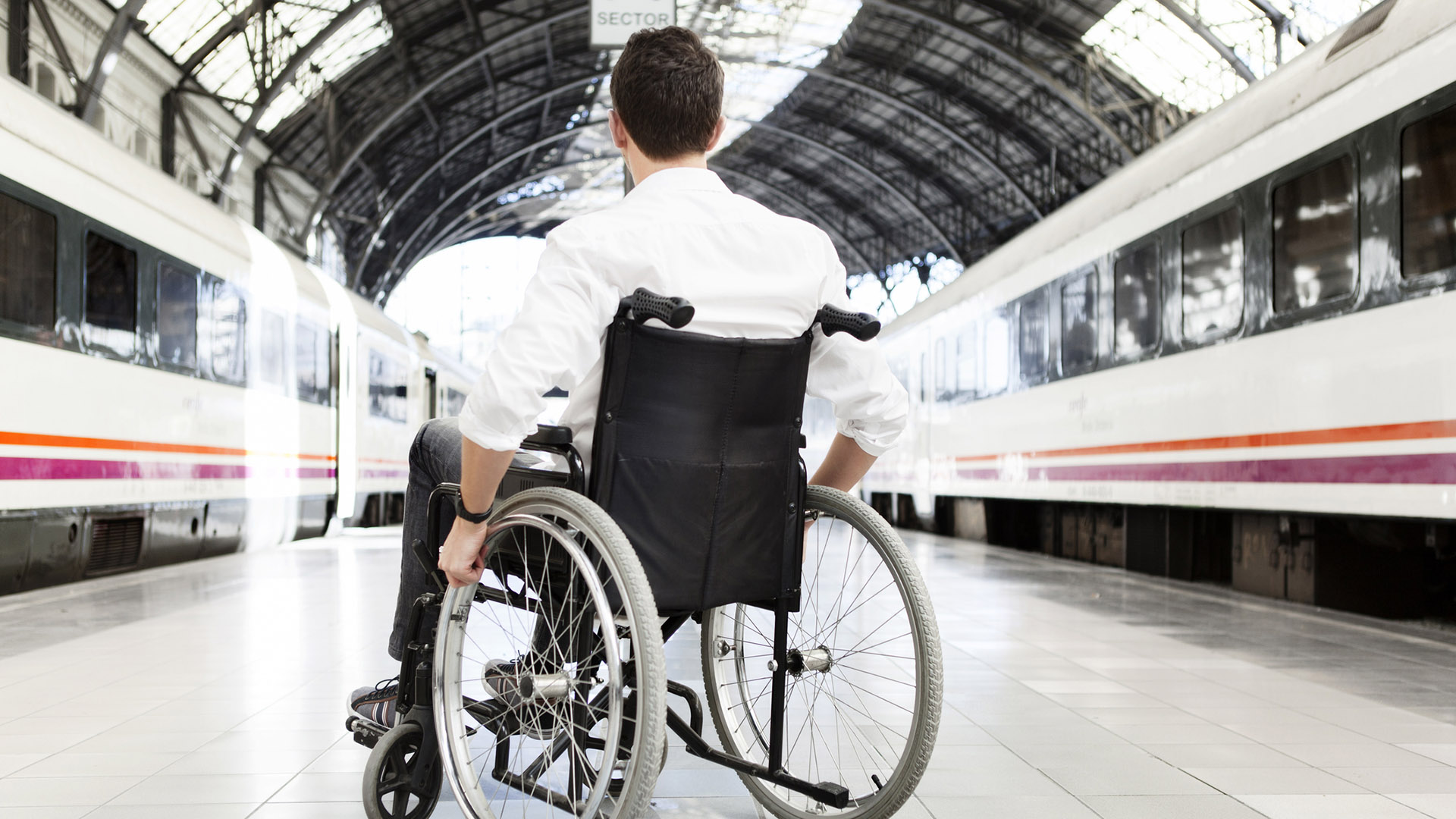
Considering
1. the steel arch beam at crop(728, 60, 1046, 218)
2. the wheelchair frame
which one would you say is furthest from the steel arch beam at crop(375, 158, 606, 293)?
the wheelchair frame

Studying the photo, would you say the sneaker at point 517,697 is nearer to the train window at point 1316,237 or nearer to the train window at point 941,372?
the train window at point 1316,237

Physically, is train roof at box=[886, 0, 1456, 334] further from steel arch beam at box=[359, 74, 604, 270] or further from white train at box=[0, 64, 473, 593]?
steel arch beam at box=[359, 74, 604, 270]

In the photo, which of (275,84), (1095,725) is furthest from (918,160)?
(1095,725)

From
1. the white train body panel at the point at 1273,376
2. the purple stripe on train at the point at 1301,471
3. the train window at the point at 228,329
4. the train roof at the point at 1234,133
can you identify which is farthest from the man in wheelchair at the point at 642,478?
the train window at the point at 228,329

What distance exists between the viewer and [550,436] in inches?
104

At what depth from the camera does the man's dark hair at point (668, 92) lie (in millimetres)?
2631

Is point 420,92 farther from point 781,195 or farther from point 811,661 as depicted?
point 811,661

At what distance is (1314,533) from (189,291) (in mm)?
8745

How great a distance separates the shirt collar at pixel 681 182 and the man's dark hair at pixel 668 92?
0.28 ft

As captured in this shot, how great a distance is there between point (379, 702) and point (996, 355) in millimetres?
11154

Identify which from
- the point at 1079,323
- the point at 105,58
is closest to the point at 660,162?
the point at 1079,323

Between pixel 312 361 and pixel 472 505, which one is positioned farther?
pixel 312 361

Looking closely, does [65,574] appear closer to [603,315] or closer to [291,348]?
[291,348]

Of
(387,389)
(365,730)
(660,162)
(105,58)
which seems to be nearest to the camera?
(660,162)
